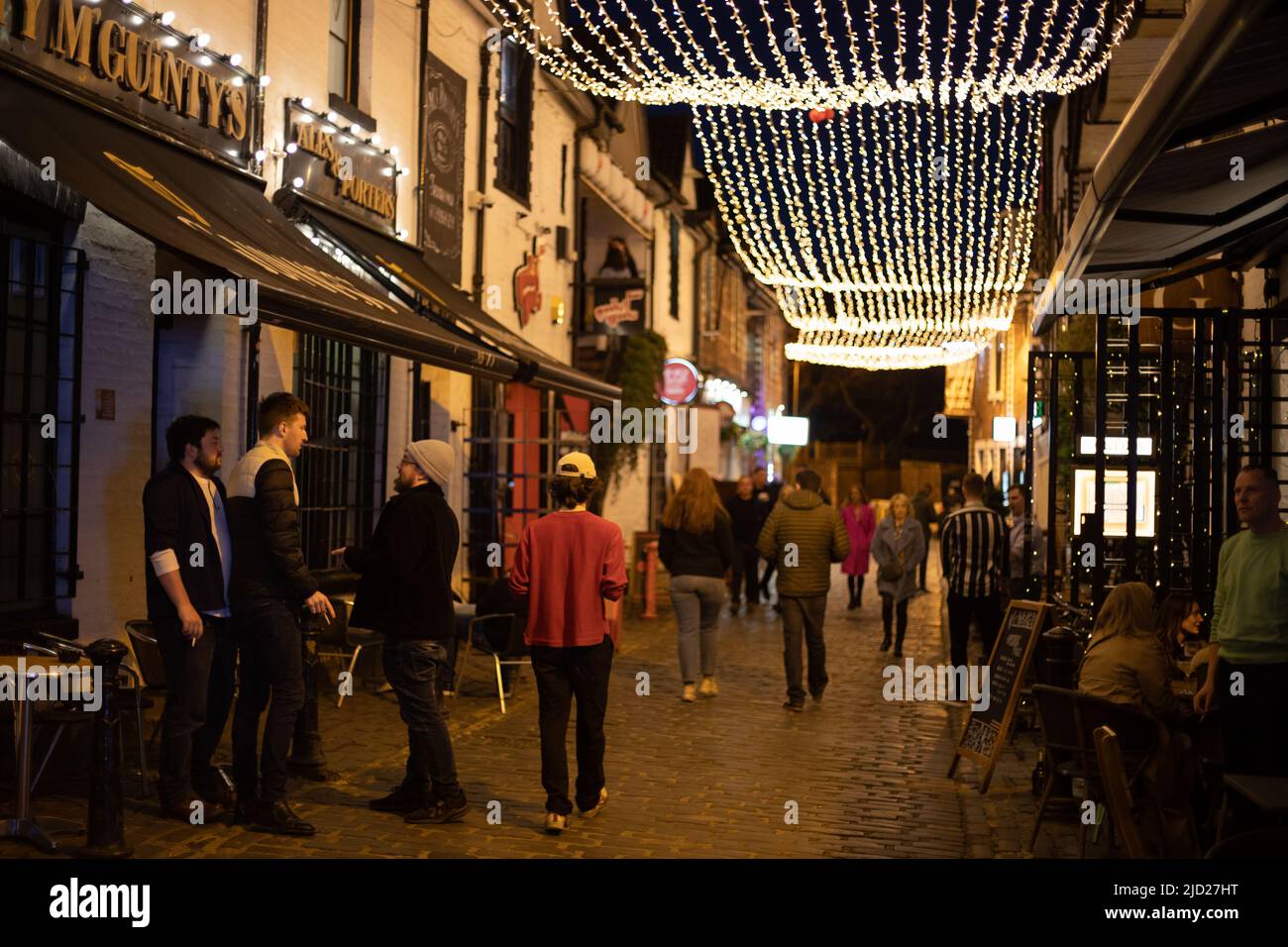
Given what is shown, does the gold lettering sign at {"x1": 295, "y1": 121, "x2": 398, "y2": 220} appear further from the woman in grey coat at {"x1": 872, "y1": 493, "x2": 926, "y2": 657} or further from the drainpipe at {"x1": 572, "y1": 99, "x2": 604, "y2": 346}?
the drainpipe at {"x1": 572, "y1": 99, "x2": 604, "y2": 346}

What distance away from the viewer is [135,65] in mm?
10008

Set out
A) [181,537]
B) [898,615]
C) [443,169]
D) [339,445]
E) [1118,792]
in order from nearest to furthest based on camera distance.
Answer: [1118,792]
[181,537]
[339,445]
[898,615]
[443,169]

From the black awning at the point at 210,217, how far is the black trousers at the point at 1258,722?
571cm

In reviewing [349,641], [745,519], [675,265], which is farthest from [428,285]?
[675,265]

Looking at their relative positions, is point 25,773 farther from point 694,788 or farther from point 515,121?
point 515,121

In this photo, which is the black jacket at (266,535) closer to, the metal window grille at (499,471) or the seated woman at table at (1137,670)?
the seated woman at table at (1137,670)

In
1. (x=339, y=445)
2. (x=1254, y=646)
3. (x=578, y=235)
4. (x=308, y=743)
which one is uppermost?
(x=578, y=235)

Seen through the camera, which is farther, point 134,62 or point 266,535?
point 134,62

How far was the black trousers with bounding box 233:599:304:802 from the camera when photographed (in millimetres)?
7211

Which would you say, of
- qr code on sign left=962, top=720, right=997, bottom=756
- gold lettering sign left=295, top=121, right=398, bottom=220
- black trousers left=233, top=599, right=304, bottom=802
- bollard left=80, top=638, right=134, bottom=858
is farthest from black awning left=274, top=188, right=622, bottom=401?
bollard left=80, top=638, right=134, bottom=858

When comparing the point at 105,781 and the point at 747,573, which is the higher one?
the point at 747,573

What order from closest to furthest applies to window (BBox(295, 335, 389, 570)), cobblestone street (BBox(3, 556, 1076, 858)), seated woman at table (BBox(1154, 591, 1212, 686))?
cobblestone street (BBox(3, 556, 1076, 858)) → seated woman at table (BBox(1154, 591, 1212, 686)) → window (BBox(295, 335, 389, 570))

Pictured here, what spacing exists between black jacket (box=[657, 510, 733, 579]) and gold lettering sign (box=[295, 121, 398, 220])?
466 centimetres

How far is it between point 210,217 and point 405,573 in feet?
11.5
